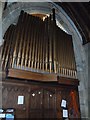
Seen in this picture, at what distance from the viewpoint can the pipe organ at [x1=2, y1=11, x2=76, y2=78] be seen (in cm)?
415

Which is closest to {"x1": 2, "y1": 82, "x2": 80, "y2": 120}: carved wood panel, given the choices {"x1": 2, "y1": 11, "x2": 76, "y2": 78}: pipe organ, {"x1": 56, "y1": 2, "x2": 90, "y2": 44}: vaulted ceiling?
{"x1": 2, "y1": 11, "x2": 76, "y2": 78}: pipe organ

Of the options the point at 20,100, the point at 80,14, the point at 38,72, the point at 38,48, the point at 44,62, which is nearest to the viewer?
the point at 20,100

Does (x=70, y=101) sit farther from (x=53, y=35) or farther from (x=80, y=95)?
(x=53, y=35)

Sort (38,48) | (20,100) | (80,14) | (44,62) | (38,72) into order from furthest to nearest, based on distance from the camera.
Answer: (80,14), (38,48), (44,62), (38,72), (20,100)

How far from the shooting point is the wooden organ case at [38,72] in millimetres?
4059

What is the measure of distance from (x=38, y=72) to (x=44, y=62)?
356mm

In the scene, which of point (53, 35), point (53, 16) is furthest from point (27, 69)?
point (53, 16)

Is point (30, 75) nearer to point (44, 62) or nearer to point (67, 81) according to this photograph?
point (44, 62)

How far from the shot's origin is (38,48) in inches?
184

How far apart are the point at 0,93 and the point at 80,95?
95.3 inches

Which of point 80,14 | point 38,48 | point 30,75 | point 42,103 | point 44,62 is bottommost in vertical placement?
point 42,103

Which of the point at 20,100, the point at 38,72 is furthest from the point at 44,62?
the point at 20,100

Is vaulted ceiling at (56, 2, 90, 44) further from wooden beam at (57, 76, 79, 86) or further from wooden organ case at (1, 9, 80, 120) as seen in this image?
wooden beam at (57, 76, 79, 86)

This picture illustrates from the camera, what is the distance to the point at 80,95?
204 inches
